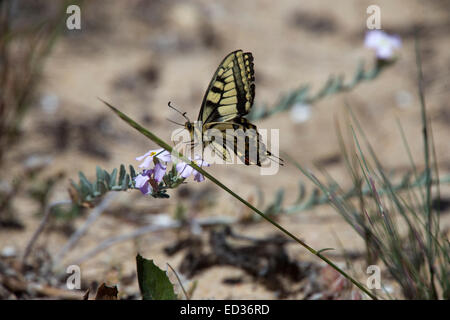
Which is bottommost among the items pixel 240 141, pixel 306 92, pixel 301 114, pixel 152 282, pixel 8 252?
pixel 152 282

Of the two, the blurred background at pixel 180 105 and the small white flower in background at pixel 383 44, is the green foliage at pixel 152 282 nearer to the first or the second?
the blurred background at pixel 180 105

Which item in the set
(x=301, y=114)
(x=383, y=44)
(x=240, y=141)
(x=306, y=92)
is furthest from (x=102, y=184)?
(x=301, y=114)

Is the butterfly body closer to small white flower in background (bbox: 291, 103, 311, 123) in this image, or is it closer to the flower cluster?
the flower cluster

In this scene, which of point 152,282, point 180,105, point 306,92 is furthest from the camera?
point 180,105

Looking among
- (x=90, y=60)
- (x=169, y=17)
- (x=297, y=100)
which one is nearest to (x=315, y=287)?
(x=297, y=100)

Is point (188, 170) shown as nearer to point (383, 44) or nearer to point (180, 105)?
point (383, 44)

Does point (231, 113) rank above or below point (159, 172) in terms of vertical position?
above

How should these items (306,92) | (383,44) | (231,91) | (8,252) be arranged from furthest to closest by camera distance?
(383,44), (306,92), (8,252), (231,91)
